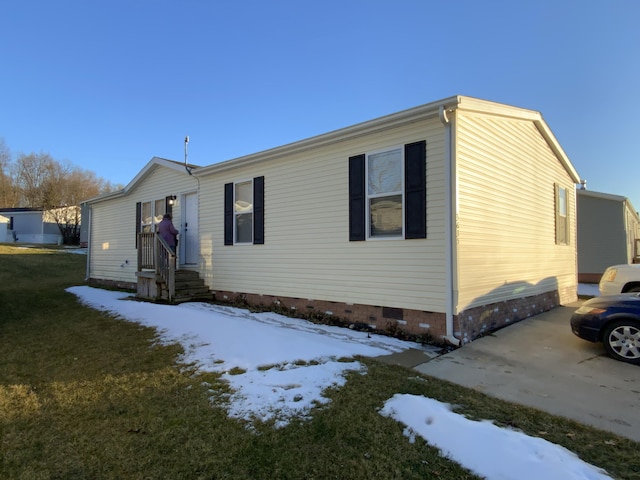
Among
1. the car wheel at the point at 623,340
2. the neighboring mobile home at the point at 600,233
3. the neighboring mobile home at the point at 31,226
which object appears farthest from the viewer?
the neighboring mobile home at the point at 31,226

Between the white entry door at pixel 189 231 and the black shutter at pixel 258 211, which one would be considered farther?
the white entry door at pixel 189 231

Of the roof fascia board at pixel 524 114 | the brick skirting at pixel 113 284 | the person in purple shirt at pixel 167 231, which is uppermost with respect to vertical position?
the roof fascia board at pixel 524 114

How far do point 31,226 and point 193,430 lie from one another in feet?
140

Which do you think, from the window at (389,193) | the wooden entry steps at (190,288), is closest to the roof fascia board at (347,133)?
the window at (389,193)

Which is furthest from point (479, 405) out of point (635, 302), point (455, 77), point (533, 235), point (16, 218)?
Answer: point (16, 218)

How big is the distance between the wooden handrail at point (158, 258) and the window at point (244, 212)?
144cm

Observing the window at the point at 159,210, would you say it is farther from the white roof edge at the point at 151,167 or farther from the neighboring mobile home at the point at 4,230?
the neighboring mobile home at the point at 4,230

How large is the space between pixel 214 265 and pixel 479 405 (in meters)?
7.49

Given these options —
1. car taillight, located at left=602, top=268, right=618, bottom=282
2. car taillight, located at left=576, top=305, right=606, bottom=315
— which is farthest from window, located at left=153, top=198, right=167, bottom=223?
car taillight, located at left=602, top=268, right=618, bottom=282

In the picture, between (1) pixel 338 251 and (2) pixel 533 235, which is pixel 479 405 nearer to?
(1) pixel 338 251

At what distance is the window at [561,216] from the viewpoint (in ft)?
31.5

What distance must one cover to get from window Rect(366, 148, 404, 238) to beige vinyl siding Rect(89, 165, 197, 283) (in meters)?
5.75

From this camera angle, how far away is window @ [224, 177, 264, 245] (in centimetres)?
837

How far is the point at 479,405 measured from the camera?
3436mm
